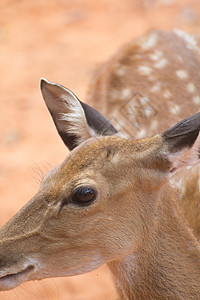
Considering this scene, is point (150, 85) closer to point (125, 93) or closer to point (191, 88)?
point (125, 93)

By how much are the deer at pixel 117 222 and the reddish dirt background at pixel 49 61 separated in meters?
1.87

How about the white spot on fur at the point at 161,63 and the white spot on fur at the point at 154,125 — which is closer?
the white spot on fur at the point at 154,125

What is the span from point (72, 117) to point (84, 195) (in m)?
0.61

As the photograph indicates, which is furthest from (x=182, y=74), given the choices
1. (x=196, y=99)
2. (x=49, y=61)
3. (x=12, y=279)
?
(x=49, y=61)

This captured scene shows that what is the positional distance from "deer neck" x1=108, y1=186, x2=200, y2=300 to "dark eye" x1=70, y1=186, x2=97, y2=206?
35 cm

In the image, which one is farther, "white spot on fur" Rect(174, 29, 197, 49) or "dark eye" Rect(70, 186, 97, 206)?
"white spot on fur" Rect(174, 29, 197, 49)

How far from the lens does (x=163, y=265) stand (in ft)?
8.46

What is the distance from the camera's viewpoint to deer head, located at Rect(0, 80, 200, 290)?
7.80 feet

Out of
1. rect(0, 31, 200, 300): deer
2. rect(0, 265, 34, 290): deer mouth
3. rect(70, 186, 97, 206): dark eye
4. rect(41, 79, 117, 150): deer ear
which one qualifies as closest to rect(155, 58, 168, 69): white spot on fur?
rect(41, 79, 117, 150): deer ear

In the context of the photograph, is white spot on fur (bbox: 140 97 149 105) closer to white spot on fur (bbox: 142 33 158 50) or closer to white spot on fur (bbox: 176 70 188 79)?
white spot on fur (bbox: 176 70 188 79)

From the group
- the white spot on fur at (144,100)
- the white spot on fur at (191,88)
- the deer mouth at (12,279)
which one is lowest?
the deer mouth at (12,279)

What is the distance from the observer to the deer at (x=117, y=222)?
2.38m

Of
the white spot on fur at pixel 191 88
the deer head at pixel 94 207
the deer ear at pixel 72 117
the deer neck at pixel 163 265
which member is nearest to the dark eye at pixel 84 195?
the deer head at pixel 94 207

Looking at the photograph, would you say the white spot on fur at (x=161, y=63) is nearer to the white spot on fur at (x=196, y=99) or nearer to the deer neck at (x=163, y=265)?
the white spot on fur at (x=196, y=99)
